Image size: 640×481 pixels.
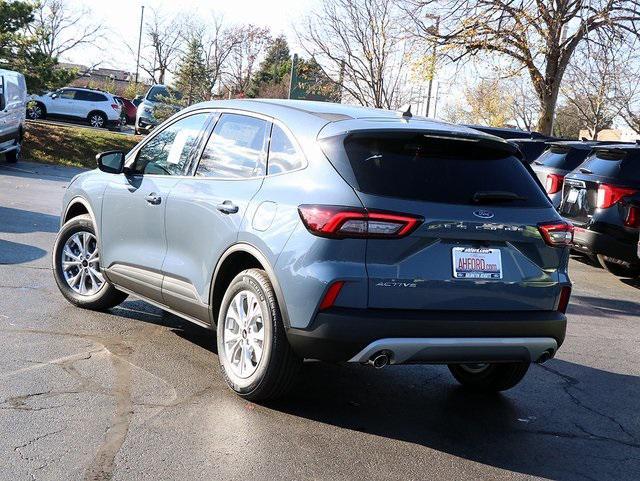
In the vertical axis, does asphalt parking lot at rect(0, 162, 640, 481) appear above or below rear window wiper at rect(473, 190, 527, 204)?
below

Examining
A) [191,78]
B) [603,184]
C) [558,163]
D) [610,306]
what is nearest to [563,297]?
[610,306]

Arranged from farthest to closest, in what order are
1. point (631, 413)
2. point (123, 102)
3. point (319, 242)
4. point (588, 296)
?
point (123, 102)
point (588, 296)
point (631, 413)
point (319, 242)

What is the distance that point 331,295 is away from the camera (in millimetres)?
4383

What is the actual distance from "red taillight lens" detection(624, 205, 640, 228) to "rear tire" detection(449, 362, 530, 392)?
5766mm

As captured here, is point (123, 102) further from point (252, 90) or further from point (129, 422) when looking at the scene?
point (129, 422)

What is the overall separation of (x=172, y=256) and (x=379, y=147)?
1.75 m

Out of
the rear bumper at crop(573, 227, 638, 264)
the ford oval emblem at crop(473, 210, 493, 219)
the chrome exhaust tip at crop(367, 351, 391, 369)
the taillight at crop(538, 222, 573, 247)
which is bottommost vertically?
the chrome exhaust tip at crop(367, 351, 391, 369)

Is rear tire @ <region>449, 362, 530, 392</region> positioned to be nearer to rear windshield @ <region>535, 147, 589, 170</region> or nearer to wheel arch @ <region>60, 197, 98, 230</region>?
wheel arch @ <region>60, 197, 98, 230</region>

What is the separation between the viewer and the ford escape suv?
174 inches

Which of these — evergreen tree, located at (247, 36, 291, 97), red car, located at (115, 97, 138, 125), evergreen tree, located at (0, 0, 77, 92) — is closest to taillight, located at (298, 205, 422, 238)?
evergreen tree, located at (0, 0, 77, 92)

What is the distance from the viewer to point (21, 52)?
75.3 ft

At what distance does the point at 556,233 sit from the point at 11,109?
15.9 metres

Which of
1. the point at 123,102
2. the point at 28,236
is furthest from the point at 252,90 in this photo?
the point at 28,236

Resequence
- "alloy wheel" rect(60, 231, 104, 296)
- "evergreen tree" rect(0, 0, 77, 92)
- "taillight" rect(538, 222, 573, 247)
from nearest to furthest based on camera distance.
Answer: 1. "taillight" rect(538, 222, 573, 247)
2. "alloy wheel" rect(60, 231, 104, 296)
3. "evergreen tree" rect(0, 0, 77, 92)
